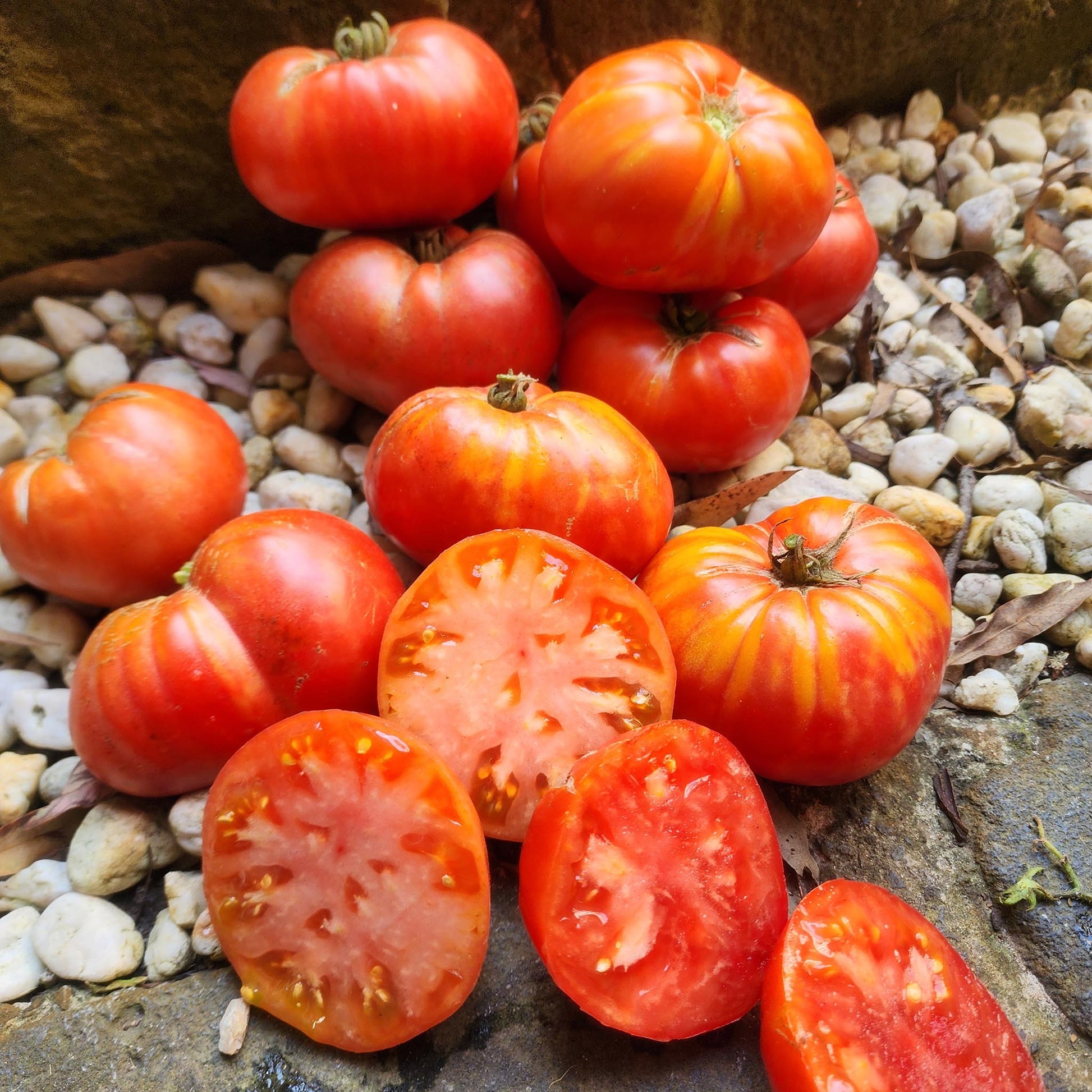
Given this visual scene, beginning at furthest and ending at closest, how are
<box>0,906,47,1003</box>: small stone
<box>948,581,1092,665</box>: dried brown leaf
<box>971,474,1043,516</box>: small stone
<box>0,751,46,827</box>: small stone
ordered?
<box>971,474,1043,516</box>: small stone < <box>948,581,1092,665</box>: dried brown leaf < <box>0,751,46,827</box>: small stone < <box>0,906,47,1003</box>: small stone

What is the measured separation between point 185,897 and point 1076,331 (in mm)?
2417

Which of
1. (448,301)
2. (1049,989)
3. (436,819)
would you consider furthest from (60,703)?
(1049,989)

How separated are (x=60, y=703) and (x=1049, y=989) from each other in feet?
5.86

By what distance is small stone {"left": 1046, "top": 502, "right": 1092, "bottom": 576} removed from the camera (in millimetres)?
1788

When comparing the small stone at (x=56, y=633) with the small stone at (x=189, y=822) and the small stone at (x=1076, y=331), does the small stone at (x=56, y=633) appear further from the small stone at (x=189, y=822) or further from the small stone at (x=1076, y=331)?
the small stone at (x=1076, y=331)

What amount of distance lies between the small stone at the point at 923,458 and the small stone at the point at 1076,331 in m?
0.54

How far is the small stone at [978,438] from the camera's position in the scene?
79.0 inches

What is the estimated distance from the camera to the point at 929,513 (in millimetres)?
1832

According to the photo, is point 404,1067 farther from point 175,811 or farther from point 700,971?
point 175,811

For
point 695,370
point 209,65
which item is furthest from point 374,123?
point 695,370

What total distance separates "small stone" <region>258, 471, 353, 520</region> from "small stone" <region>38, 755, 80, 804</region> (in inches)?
25.3

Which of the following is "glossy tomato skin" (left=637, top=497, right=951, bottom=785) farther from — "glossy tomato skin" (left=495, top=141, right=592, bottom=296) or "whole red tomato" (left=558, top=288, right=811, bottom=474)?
"glossy tomato skin" (left=495, top=141, right=592, bottom=296)

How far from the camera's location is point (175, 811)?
4.67 ft

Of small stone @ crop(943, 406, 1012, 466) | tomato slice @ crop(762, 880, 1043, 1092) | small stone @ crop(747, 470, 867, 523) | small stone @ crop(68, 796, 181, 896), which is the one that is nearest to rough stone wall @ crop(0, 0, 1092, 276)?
small stone @ crop(943, 406, 1012, 466)
